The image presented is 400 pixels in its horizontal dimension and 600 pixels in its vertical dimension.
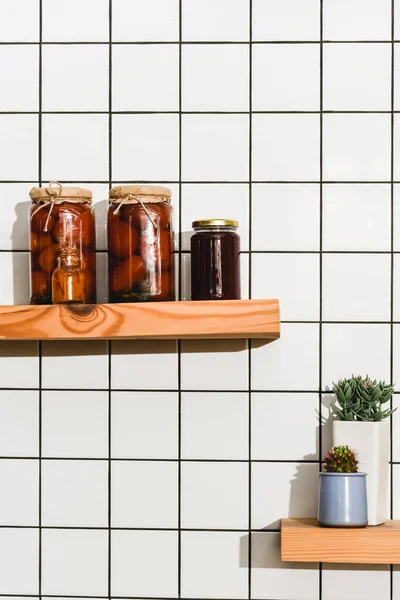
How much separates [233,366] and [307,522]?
328 millimetres

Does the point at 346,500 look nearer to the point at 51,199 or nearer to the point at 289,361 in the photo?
the point at 289,361

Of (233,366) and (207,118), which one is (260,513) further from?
(207,118)

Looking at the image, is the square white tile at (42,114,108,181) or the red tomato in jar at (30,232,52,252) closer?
the red tomato in jar at (30,232,52,252)

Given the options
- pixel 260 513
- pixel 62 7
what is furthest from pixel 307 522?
pixel 62 7

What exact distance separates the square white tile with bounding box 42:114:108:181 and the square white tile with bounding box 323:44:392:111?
0.45 meters

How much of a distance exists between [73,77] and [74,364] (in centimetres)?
57

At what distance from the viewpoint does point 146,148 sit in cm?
164

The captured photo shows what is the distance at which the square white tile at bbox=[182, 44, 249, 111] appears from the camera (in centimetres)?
163

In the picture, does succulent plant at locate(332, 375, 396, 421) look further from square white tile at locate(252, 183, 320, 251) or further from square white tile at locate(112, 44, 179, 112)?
square white tile at locate(112, 44, 179, 112)

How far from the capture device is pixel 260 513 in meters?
1.62

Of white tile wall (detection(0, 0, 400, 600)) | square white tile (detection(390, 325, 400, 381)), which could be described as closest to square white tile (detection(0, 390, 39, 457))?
white tile wall (detection(0, 0, 400, 600))

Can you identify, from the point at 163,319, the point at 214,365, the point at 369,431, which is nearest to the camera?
the point at 163,319

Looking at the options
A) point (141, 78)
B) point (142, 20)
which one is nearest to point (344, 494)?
point (141, 78)

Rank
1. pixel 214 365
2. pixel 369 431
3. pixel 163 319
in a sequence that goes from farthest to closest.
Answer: pixel 214 365
pixel 369 431
pixel 163 319
